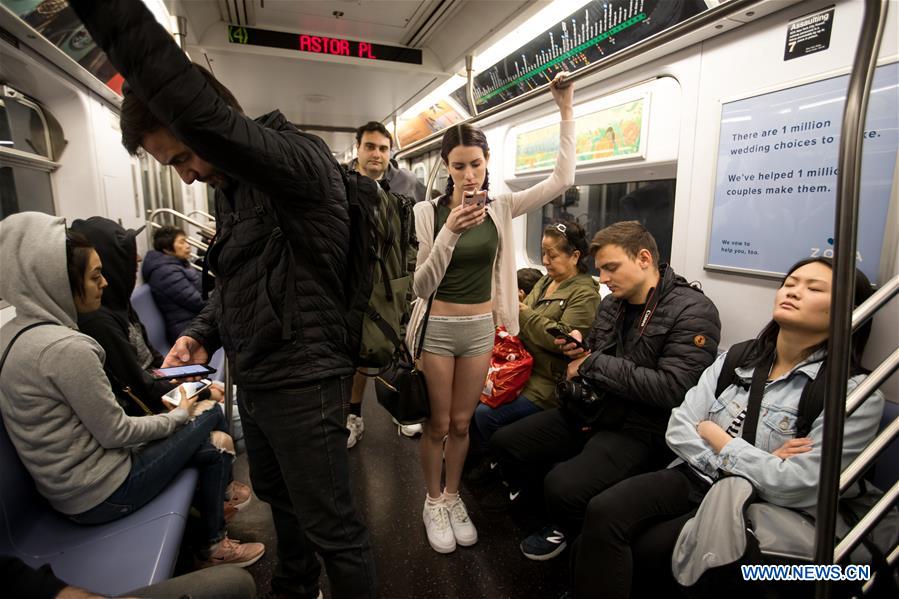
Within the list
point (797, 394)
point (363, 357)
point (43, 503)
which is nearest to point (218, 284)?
point (363, 357)

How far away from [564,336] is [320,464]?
4.94 feet

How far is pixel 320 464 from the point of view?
54.0 inches

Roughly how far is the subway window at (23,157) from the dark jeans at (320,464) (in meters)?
2.84

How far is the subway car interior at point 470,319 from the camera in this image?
126 centimetres

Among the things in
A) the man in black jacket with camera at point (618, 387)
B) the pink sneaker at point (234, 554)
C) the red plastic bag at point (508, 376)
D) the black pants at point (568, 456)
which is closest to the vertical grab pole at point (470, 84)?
the man in black jacket with camera at point (618, 387)

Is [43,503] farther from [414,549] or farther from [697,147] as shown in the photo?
[697,147]

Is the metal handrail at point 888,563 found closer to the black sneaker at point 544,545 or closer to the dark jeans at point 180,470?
the black sneaker at point 544,545

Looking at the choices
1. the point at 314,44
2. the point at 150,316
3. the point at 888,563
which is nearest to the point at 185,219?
the point at 150,316

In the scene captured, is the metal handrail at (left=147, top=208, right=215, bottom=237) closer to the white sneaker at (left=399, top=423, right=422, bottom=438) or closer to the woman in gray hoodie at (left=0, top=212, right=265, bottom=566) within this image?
the woman in gray hoodie at (left=0, top=212, right=265, bottom=566)

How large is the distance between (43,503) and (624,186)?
3697 millimetres

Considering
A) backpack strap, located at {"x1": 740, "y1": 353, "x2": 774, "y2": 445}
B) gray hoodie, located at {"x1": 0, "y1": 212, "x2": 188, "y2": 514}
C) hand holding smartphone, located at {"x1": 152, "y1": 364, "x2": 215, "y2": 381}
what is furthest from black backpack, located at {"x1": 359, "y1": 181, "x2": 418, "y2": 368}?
backpack strap, located at {"x1": 740, "y1": 353, "x2": 774, "y2": 445}

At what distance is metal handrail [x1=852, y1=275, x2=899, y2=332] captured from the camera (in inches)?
40.4

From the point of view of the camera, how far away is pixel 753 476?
59.3 inches

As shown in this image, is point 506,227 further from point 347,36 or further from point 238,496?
point 238,496
